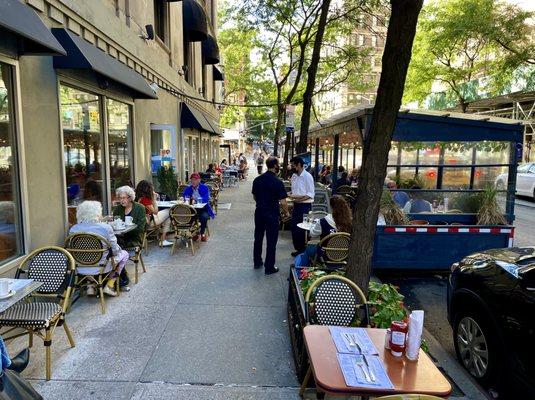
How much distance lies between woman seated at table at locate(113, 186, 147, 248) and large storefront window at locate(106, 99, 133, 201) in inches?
83.2

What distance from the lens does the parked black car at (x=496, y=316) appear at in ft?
10.3

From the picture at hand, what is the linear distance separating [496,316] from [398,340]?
1.45m

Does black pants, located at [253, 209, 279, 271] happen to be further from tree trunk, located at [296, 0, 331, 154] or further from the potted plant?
tree trunk, located at [296, 0, 331, 154]

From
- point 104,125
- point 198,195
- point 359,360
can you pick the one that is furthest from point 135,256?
point 359,360

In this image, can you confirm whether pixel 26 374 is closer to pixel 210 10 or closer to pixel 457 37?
pixel 457 37

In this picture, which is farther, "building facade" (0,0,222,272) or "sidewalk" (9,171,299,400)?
"building facade" (0,0,222,272)

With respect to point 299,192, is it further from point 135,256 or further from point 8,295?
point 8,295

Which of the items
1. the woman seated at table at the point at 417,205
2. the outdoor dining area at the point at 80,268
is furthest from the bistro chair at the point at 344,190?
the outdoor dining area at the point at 80,268

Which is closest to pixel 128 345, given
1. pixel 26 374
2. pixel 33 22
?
pixel 26 374

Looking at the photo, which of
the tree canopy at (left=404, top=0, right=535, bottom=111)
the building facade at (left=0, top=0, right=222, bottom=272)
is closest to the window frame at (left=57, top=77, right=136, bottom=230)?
the building facade at (left=0, top=0, right=222, bottom=272)

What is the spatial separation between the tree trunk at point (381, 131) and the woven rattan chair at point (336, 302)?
40cm

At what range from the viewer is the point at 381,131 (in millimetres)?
3627

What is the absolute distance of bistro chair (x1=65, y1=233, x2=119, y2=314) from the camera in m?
4.77

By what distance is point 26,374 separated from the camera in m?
3.48
